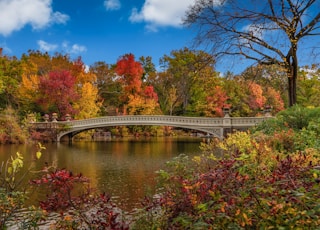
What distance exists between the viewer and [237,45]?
35.9 feet

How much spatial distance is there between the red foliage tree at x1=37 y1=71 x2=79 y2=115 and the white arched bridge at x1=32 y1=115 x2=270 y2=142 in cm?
342

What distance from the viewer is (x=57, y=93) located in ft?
107

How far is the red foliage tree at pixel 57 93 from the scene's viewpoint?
32.4m

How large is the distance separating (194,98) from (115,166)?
82.7 feet

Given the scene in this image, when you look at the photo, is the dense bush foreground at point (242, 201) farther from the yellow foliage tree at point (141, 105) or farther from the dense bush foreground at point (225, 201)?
the yellow foliage tree at point (141, 105)

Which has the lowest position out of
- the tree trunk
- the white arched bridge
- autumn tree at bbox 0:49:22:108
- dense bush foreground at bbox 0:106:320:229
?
dense bush foreground at bbox 0:106:320:229

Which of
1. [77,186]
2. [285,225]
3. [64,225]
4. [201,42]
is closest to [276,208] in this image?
[285,225]

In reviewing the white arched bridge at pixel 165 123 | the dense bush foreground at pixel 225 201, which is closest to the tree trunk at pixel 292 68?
the dense bush foreground at pixel 225 201

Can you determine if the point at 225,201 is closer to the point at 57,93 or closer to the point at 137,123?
the point at 137,123

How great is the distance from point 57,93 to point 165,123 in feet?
37.3

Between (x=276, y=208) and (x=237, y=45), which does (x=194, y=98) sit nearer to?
(x=237, y=45)

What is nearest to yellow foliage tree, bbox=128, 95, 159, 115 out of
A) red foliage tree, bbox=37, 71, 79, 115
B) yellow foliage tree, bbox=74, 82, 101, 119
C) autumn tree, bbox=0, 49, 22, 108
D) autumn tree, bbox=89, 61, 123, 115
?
autumn tree, bbox=89, 61, 123, 115

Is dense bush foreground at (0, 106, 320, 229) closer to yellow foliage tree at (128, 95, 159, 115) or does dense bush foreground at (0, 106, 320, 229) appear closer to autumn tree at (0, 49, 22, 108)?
autumn tree at (0, 49, 22, 108)

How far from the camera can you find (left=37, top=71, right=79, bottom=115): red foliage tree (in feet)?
106
